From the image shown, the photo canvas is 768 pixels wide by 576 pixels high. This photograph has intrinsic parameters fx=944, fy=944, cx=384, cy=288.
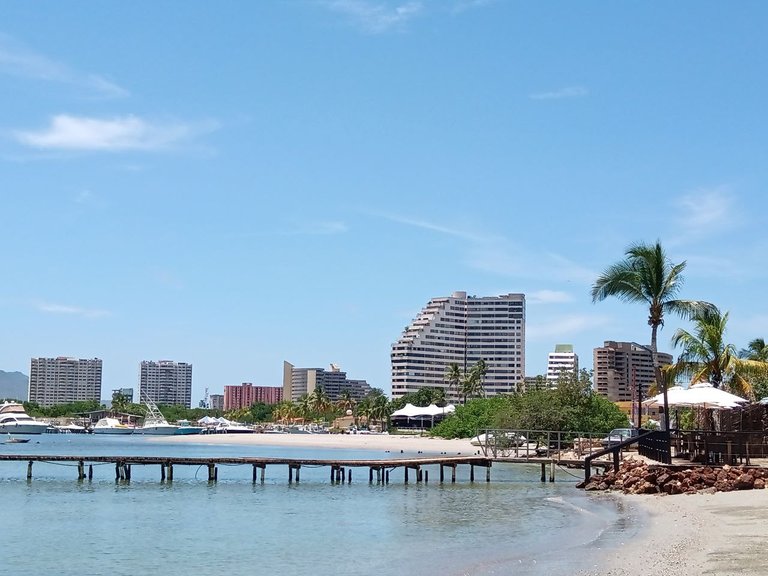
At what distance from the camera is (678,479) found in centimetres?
3309

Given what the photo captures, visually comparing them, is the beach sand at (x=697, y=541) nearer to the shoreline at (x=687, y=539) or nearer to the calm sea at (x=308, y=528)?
the shoreline at (x=687, y=539)

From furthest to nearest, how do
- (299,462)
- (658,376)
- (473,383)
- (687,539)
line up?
(473,383) < (299,462) < (658,376) < (687,539)

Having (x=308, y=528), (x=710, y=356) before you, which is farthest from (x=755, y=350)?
(x=308, y=528)

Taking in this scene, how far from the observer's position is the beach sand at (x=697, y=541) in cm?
1755

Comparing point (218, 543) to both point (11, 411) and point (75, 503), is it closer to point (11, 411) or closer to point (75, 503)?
point (75, 503)

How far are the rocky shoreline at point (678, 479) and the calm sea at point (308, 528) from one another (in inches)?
57.7

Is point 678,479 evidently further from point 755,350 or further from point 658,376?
point 755,350

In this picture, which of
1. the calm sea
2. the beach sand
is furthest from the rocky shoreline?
the calm sea

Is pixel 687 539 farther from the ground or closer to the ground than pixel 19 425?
farther from the ground

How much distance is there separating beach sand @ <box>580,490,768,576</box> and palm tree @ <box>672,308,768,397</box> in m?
15.6

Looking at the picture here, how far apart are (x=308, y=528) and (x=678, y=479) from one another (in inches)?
514

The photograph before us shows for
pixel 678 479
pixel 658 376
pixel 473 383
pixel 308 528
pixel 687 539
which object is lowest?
pixel 308 528

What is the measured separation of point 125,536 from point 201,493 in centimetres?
1572

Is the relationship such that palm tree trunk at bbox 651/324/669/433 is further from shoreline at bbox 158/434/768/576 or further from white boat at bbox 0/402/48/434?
white boat at bbox 0/402/48/434
